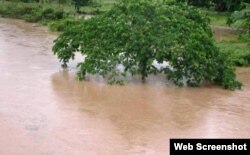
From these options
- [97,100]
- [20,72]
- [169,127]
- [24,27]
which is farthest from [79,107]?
[24,27]

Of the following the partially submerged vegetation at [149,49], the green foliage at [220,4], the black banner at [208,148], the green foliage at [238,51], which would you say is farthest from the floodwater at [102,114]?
the green foliage at [220,4]

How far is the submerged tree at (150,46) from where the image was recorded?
1366 centimetres

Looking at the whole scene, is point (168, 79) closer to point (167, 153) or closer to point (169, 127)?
point (169, 127)

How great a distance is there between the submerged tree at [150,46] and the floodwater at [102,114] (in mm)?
451

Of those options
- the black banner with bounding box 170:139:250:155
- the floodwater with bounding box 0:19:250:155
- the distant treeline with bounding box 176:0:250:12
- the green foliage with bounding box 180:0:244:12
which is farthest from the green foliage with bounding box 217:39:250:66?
the green foliage with bounding box 180:0:244:12

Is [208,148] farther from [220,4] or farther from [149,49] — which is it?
[220,4]

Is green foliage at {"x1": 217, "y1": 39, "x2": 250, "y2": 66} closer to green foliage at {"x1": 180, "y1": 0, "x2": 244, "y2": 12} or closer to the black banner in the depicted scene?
the black banner

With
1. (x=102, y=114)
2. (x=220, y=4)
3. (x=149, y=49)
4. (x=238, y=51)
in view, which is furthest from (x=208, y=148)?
(x=220, y=4)

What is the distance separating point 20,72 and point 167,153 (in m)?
7.33

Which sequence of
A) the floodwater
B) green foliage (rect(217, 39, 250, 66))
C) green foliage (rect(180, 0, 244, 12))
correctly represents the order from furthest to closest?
green foliage (rect(180, 0, 244, 12)), green foliage (rect(217, 39, 250, 66)), the floodwater

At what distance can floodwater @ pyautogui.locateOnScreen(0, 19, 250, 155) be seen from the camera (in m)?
9.00

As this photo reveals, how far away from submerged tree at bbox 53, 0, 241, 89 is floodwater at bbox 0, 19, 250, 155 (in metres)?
0.45

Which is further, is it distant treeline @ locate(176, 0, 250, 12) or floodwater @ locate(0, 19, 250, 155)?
distant treeline @ locate(176, 0, 250, 12)

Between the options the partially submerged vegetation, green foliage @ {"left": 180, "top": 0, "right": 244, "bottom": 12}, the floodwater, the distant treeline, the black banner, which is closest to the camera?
the black banner
